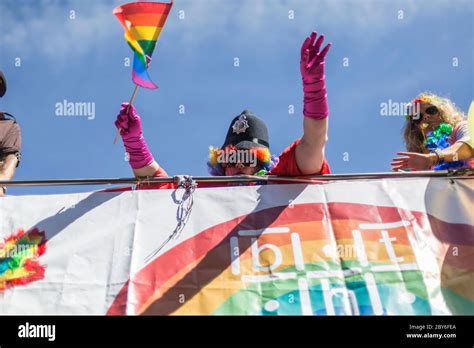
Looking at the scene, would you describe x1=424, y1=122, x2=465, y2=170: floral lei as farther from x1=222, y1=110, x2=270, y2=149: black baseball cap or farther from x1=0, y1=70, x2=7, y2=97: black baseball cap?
x1=0, y1=70, x2=7, y2=97: black baseball cap

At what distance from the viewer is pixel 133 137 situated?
3.97 m

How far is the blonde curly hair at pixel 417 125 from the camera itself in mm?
4371

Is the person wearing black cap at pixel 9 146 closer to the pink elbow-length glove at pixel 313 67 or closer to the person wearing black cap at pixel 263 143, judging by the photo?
the person wearing black cap at pixel 263 143

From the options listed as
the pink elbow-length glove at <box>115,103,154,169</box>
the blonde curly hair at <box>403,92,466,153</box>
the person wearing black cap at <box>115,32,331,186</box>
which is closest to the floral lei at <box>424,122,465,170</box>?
the blonde curly hair at <box>403,92,466,153</box>

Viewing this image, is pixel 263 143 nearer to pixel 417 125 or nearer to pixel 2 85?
pixel 417 125

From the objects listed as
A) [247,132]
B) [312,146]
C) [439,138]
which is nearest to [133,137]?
[247,132]

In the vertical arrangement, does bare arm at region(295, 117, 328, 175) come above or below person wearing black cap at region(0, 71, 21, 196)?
below

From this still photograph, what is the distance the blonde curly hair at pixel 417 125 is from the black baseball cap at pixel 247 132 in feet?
3.40

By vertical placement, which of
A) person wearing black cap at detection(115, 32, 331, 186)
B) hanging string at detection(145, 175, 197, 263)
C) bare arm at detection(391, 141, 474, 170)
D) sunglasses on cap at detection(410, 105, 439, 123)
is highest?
sunglasses on cap at detection(410, 105, 439, 123)

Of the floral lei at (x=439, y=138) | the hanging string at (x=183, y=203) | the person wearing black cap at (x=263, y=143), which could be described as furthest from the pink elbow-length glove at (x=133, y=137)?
the floral lei at (x=439, y=138)

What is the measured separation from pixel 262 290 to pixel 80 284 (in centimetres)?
95

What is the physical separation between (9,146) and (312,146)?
2.26 metres

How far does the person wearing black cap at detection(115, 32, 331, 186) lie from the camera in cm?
342
